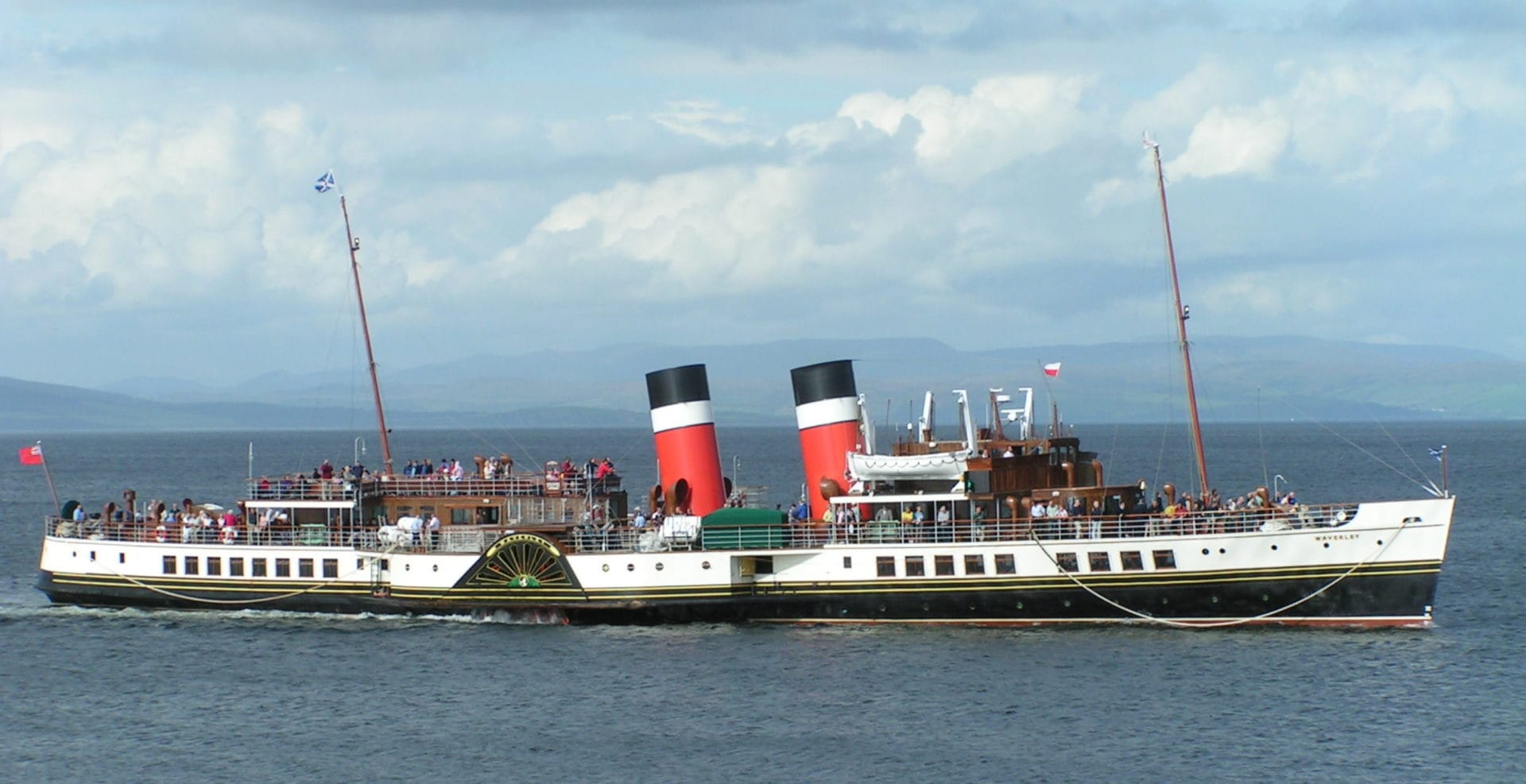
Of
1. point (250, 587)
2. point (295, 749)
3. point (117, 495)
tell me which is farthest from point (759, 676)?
point (117, 495)

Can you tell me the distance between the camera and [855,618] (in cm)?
4966

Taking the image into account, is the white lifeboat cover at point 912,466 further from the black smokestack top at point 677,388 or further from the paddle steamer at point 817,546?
the black smokestack top at point 677,388

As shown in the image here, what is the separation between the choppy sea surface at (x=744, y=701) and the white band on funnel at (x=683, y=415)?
23.2ft

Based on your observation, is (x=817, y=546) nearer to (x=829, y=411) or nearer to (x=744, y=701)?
(x=829, y=411)

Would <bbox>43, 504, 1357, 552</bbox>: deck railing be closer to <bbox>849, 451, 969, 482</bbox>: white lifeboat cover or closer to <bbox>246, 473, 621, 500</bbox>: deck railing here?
<bbox>246, 473, 621, 500</bbox>: deck railing

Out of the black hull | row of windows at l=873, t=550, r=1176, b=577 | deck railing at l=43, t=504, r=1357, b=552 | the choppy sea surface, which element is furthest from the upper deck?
row of windows at l=873, t=550, r=1176, b=577

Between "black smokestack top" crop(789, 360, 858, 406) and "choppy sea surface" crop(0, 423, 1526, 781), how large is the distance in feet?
26.6

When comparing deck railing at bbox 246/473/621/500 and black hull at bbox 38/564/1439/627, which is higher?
deck railing at bbox 246/473/621/500

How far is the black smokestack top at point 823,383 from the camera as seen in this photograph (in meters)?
54.0

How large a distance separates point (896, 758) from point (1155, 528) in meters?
13.7

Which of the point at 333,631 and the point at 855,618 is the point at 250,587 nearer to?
the point at 333,631

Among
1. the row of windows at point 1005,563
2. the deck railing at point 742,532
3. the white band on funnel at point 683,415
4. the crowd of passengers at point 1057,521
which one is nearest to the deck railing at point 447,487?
the deck railing at point 742,532

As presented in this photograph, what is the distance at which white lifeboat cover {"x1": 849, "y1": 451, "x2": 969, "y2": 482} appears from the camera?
163 feet

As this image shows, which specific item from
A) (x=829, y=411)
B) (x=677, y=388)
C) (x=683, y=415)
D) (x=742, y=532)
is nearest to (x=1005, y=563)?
(x=742, y=532)
